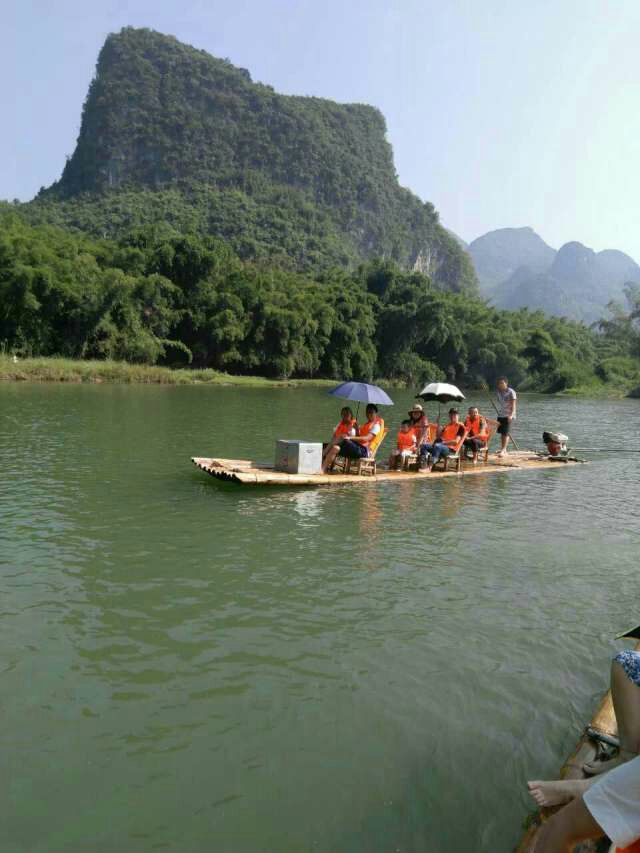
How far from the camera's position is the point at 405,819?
4332mm

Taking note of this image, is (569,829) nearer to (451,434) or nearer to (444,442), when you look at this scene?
(444,442)

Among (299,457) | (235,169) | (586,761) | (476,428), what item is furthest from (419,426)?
(235,169)

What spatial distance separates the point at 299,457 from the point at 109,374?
36.6 m

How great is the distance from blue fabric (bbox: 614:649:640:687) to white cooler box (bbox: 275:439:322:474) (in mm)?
9850

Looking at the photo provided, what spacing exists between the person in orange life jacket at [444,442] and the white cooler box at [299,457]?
330cm

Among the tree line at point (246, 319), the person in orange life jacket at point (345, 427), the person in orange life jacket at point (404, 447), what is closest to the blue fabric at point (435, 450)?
the person in orange life jacket at point (404, 447)

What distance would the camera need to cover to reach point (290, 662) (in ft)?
20.3

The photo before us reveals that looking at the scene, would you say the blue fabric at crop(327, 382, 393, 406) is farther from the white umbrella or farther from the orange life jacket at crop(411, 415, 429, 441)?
the white umbrella

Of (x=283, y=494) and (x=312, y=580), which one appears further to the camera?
(x=283, y=494)

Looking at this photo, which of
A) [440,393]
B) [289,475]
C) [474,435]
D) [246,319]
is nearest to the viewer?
[289,475]

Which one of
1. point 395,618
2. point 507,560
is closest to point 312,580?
point 395,618

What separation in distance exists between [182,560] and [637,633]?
6018mm

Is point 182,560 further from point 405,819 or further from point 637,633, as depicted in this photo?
point 637,633

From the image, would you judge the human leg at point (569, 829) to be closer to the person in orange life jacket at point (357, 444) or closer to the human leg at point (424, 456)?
the person in orange life jacket at point (357, 444)
